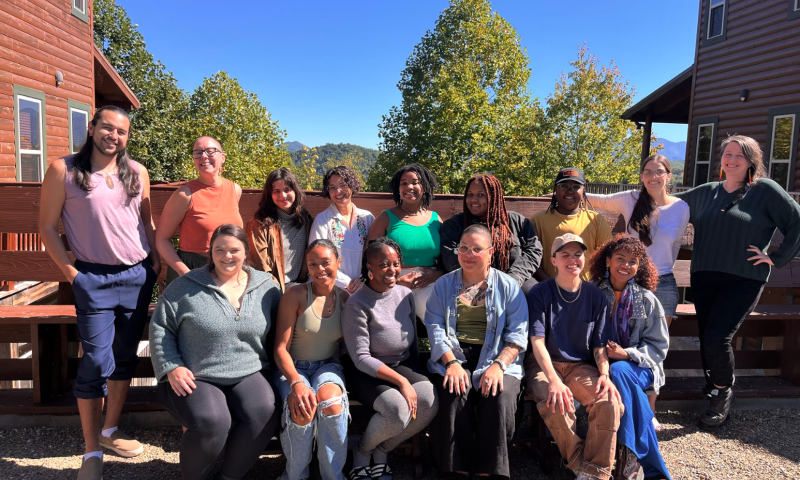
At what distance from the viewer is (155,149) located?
62.8 feet

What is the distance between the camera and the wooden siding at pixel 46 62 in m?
7.84

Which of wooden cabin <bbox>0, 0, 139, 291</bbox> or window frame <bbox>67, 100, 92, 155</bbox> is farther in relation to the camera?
window frame <bbox>67, 100, 92, 155</bbox>

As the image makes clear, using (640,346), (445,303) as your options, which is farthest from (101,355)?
(640,346)

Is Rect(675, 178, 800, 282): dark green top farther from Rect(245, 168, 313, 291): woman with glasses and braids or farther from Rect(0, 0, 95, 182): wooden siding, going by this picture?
Rect(0, 0, 95, 182): wooden siding

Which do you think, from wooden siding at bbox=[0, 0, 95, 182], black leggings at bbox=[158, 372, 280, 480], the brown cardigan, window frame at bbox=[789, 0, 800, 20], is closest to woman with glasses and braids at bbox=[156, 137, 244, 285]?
the brown cardigan

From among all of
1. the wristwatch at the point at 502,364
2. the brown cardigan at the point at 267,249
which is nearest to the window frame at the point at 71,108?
the brown cardigan at the point at 267,249

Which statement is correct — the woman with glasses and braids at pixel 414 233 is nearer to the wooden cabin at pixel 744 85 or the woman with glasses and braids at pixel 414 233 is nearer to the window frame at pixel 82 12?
the window frame at pixel 82 12

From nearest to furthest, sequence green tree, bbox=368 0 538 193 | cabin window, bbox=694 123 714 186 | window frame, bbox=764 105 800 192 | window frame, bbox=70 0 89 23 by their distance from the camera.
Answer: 1. window frame, bbox=70 0 89 23
2. window frame, bbox=764 105 800 192
3. cabin window, bbox=694 123 714 186
4. green tree, bbox=368 0 538 193

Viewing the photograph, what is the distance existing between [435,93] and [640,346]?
689 inches

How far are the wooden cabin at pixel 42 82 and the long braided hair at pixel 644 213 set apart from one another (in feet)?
29.2

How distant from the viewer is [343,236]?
3.41 metres

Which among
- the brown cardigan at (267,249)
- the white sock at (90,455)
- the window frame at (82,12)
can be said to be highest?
the window frame at (82,12)

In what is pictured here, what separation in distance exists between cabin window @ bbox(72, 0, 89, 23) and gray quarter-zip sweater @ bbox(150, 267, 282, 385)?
9.90m

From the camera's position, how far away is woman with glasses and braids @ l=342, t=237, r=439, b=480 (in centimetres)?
272
